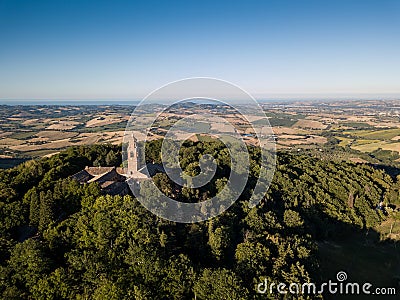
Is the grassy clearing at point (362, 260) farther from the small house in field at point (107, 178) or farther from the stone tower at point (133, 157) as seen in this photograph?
the stone tower at point (133, 157)

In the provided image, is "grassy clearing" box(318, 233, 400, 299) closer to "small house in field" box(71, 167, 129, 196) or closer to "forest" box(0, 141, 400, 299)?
"forest" box(0, 141, 400, 299)

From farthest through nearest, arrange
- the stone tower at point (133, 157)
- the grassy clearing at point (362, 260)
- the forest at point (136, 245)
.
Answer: the stone tower at point (133, 157), the grassy clearing at point (362, 260), the forest at point (136, 245)

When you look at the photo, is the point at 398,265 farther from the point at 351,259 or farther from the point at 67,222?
the point at 67,222

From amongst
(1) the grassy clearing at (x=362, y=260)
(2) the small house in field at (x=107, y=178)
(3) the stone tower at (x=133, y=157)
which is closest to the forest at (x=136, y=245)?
(1) the grassy clearing at (x=362, y=260)

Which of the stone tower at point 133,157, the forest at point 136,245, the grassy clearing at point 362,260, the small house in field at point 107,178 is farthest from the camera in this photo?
the stone tower at point 133,157

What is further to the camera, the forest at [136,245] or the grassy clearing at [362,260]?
the grassy clearing at [362,260]

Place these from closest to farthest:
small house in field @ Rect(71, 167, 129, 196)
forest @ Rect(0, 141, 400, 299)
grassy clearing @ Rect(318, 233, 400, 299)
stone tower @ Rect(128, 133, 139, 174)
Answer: forest @ Rect(0, 141, 400, 299) < grassy clearing @ Rect(318, 233, 400, 299) < small house in field @ Rect(71, 167, 129, 196) < stone tower @ Rect(128, 133, 139, 174)

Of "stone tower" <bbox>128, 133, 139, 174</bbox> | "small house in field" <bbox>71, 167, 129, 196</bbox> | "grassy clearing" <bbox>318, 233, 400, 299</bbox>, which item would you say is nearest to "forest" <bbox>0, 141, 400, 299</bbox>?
"grassy clearing" <bbox>318, 233, 400, 299</bbox>

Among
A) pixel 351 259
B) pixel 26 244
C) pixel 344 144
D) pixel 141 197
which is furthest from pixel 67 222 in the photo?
pixel 344 144

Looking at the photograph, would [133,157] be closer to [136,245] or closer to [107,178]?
[107,178]
